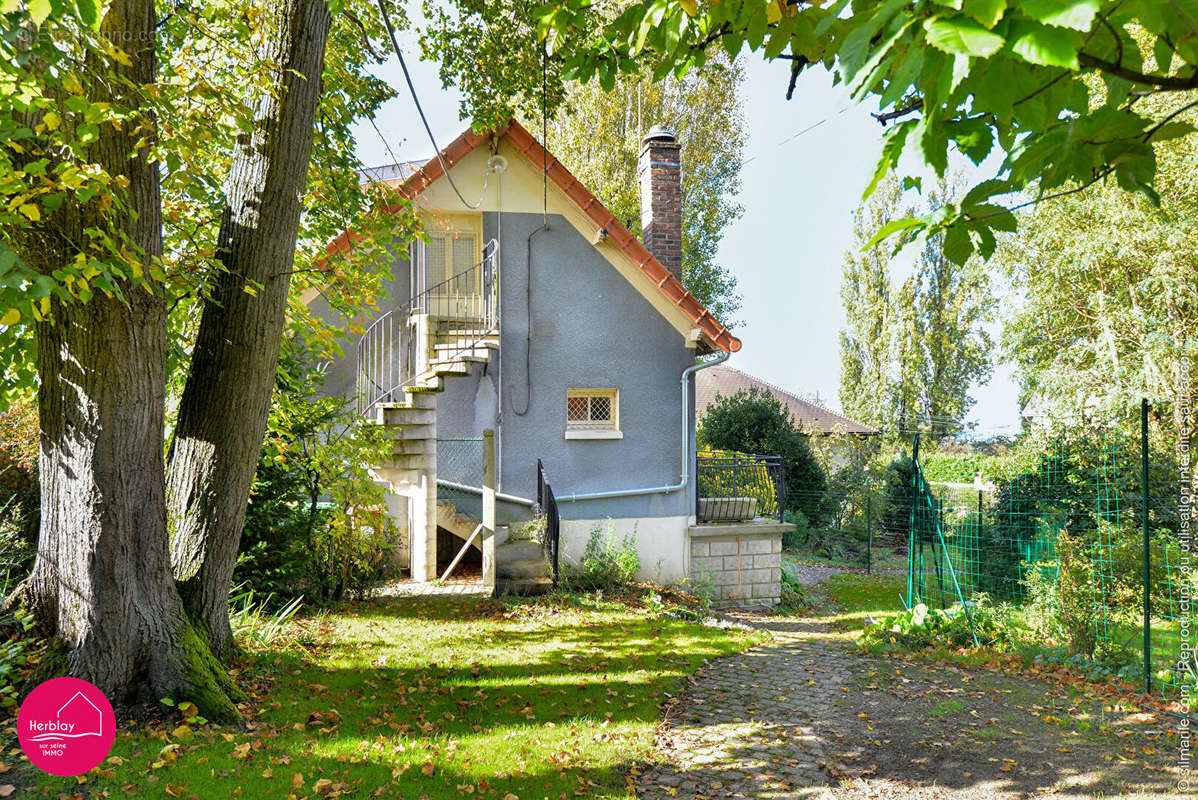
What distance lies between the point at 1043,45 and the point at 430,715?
5.21 m

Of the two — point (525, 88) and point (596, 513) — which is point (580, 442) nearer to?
point (596, 513)

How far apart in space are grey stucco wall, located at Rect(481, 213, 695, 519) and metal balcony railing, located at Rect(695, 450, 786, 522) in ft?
2.28

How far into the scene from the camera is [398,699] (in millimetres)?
5273

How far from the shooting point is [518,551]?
383 inches

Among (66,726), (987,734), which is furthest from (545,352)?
(66,726)

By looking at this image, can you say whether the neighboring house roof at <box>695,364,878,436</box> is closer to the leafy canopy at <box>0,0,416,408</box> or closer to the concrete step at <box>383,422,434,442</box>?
the concrete step at <box>383,422,434,442</box>

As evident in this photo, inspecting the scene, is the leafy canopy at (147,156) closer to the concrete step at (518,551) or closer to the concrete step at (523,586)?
the concrete step at (523,586)

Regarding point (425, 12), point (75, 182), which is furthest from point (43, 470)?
point (425, 12)

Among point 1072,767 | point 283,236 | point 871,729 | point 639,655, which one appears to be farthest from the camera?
point 639,655

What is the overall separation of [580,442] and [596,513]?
1127mm

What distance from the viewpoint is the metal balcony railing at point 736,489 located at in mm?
11953

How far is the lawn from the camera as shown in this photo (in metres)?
3.77

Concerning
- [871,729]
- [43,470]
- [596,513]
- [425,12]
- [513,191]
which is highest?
[425,12]

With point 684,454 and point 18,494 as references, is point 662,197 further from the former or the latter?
point 18,494
